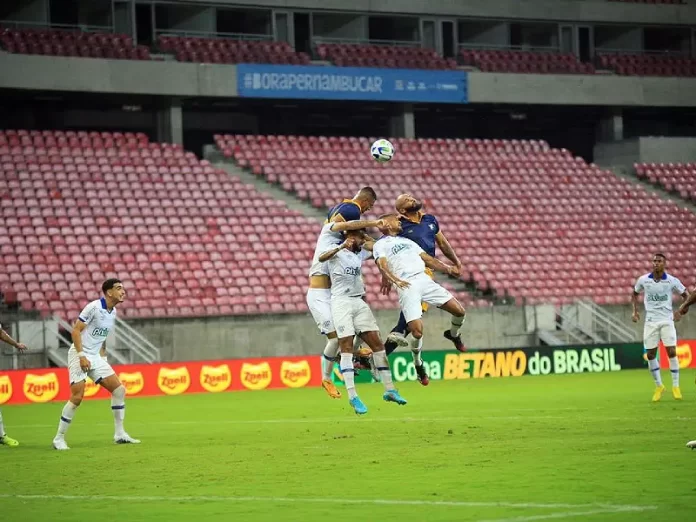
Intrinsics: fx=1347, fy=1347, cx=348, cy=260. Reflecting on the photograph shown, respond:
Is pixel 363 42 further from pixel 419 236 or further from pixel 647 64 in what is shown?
pixel 419 236

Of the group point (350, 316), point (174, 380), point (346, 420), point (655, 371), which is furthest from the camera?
point (174, 380)

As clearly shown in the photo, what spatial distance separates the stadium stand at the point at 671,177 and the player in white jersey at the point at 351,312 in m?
32.9

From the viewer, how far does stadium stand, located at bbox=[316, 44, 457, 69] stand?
156ft

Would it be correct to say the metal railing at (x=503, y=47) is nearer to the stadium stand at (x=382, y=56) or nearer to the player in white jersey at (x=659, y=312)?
the stadium stand at (x=382, y=56)

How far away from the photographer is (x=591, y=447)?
14.3 meters

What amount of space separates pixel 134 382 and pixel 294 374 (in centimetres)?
424

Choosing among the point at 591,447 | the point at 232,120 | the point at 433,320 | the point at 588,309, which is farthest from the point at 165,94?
the point at 591,447

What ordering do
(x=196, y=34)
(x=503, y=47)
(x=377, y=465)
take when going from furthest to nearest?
(x=503, y=47) → (x=196, y=34) → (x=377, y=465)

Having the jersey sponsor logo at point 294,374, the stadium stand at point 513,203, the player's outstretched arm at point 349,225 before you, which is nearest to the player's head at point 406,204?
the player's outstretched arm at point 349,225

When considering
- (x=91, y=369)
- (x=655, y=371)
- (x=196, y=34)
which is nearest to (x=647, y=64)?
(x=196, y=34)

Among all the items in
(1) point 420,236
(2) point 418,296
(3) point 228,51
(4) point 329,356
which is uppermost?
(3) point 228,51

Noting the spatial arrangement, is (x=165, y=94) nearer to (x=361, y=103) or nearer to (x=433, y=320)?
(x=361, y=103)

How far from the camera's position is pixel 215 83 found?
44.2m

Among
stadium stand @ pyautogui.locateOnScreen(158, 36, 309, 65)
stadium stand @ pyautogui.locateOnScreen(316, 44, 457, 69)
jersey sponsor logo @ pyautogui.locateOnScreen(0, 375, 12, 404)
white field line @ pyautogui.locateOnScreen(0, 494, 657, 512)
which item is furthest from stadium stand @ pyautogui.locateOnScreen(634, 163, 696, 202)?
white field line @ pyautogui.locateOnScreen(0, 494, 657, 512)
